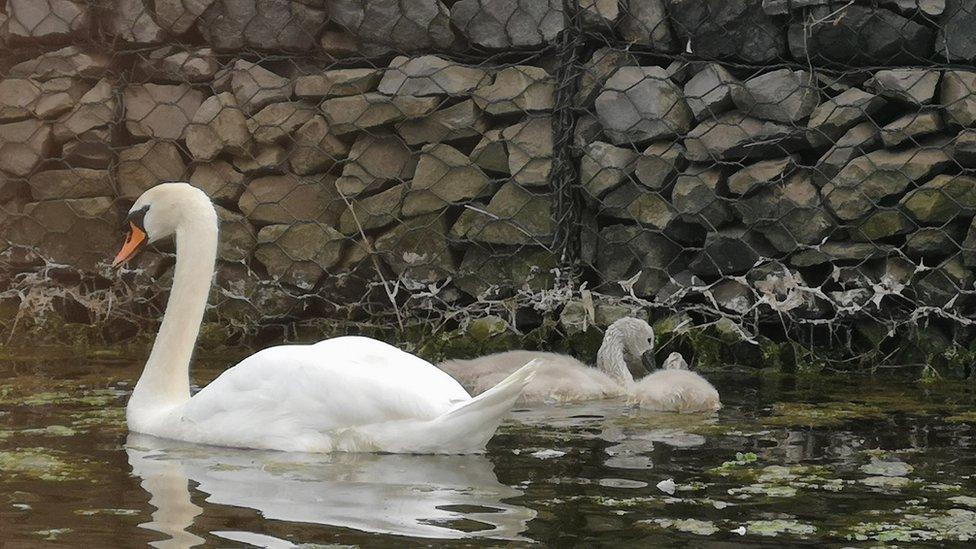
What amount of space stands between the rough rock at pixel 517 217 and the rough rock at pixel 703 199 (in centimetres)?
72

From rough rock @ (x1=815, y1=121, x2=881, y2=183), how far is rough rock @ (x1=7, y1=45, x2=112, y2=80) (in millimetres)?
4073

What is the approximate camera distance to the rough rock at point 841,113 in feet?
24.9

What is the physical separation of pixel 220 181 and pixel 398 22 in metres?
1.34

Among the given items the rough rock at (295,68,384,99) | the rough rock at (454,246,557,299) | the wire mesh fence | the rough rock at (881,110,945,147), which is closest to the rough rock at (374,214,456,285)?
the wire mesh fence

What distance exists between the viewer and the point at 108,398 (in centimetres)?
636

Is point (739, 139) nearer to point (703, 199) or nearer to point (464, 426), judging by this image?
point (703, 199)

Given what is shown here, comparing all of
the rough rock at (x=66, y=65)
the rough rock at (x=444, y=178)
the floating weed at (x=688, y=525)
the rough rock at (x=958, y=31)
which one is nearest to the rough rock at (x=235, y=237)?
the rough rock at (x=444, y=178)

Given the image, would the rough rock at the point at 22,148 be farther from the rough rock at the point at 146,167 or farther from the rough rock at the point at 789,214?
the rough rock at the point at 789,214

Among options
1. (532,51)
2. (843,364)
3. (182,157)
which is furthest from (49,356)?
(843,364)

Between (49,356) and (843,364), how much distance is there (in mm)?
3945

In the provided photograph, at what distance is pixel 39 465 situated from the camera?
4.77m

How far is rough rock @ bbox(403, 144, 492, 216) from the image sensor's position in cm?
832

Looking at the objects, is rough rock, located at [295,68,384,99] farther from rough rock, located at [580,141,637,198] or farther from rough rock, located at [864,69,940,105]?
rough rock, located at [864,69,940,105]

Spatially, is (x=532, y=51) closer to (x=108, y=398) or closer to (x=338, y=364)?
(x=108, y=398)
